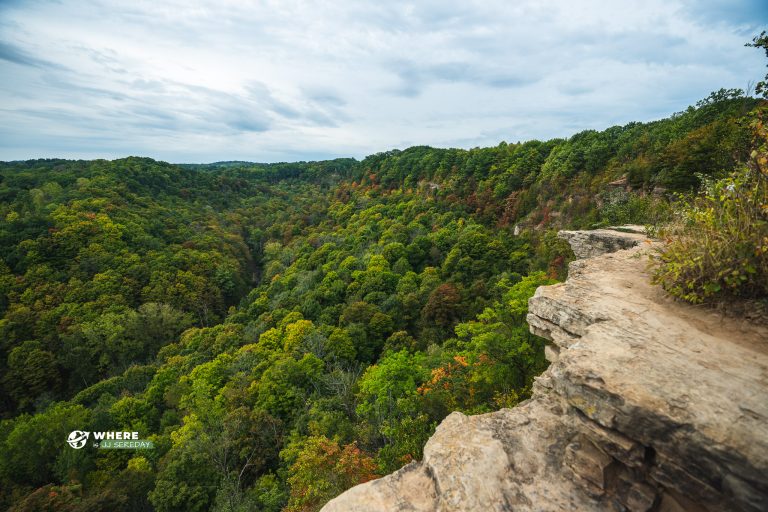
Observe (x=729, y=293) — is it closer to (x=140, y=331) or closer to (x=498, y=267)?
(x=498, y=267)

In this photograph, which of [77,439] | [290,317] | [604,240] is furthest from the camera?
[290,317]

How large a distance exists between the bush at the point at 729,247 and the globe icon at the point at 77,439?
39002 mm

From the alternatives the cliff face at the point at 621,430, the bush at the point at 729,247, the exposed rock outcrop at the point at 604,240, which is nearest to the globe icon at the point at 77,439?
the cliff face at the point at 621,430

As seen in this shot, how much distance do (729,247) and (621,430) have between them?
3754 mm

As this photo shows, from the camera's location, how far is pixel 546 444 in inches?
247

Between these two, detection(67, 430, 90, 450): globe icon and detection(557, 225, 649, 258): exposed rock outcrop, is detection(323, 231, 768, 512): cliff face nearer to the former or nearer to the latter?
detection(557, 225, 649, 258): exposed rock outcrop

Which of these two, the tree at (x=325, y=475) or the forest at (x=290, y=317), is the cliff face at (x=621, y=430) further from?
the tree at (x=325, y=475)

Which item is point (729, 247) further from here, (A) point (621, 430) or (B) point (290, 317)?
(B) point (290, 317)

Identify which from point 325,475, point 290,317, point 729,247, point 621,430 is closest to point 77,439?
point 290,317

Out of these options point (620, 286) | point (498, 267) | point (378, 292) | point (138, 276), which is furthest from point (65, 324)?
point (620, 286)

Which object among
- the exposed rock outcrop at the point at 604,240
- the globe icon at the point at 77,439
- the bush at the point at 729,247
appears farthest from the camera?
the globe icon at the point at 77,439

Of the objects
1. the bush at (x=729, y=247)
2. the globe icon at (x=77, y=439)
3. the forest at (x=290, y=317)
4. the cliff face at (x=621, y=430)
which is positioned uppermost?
the bush at (x=729, y=247)

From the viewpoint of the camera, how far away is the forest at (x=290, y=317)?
17844 millimetres

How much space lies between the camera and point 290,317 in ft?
133
